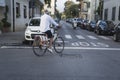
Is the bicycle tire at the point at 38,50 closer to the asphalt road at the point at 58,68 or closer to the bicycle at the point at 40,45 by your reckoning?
the bicycle at the point at 40,45

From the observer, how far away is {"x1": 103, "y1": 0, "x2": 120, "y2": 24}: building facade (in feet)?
121

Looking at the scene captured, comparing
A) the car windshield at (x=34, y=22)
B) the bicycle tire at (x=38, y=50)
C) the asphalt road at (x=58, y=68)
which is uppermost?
the car windshield at (x=34, y=22)

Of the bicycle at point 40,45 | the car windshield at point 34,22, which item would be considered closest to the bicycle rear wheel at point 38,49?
the bicycle at point 40,45

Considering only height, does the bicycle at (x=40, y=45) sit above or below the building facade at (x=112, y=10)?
below

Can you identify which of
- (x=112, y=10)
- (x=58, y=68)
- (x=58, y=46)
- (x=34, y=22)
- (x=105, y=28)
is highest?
(x=112, y=10)

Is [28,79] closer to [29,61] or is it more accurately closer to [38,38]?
[29,61]

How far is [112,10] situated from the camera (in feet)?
134

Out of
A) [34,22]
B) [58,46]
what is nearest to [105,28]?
[34,22]

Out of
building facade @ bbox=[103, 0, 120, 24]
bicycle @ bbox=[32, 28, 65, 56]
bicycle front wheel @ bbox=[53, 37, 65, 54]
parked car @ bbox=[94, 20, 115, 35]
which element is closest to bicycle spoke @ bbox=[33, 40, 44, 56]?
bicycle @ bbox=[32, 28, 65, 56]

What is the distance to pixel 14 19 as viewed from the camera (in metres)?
27.8

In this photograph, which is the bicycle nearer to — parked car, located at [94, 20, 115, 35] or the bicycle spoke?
the bicycle spoke

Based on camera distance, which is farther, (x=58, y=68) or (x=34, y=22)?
(x=34, y=22)

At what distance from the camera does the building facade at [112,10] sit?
36969 millimetres

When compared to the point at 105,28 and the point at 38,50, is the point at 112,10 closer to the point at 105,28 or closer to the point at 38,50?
the point at 105,28
